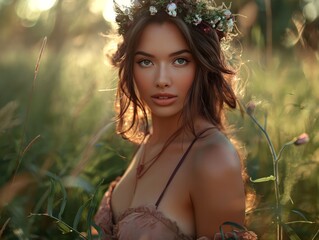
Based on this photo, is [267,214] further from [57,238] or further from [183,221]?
[57,238]

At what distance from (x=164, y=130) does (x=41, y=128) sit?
167cm

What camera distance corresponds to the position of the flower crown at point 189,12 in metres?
2.33

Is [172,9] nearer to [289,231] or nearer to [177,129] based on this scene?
[177,129]

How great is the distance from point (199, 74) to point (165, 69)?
15cm

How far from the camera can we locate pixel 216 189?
2047 millimetres

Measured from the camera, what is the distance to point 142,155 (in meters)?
2.56

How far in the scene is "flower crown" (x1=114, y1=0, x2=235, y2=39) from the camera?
2332mm

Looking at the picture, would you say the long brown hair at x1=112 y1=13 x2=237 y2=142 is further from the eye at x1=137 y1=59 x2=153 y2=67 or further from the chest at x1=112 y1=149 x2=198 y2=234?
the chest at x1=112 y1=149 x2=198 y2=234

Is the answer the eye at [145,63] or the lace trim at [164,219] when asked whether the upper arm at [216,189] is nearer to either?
the lace trim at [164,219]

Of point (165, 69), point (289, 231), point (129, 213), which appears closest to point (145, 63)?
point (165, 69)

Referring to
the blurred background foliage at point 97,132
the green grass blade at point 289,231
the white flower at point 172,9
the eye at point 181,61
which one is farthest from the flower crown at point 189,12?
the green grass blade at point 289,231

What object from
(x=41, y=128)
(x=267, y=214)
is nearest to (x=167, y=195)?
(x=267, y=214)

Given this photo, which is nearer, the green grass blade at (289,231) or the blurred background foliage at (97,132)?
the green grass blade at (289,231)

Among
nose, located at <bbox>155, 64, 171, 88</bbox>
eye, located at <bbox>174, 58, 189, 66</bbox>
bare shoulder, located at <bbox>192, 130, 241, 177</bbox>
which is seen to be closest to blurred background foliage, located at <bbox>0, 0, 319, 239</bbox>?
bare shoulder, located at <bbox>192, 130, 241, 177</bbox>
